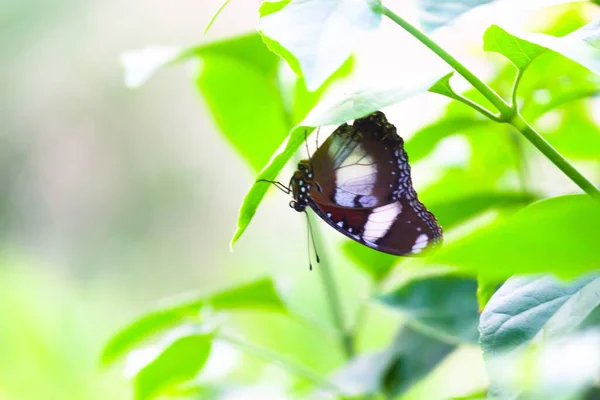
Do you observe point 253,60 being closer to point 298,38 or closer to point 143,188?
point 298,38

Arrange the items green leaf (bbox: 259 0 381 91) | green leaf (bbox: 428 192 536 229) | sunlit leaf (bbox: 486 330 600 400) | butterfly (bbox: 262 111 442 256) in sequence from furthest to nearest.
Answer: green leaf (bbox: 428 192 536 229), butterfly (bbox: 262 111 442 256), green leaf (bbox: 259 0 381 91), sunlit leaf (bbox: 486 330 600 400)

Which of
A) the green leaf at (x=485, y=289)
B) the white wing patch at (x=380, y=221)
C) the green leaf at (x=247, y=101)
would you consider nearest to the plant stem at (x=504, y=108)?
the green leaf at (x=485, y=289)

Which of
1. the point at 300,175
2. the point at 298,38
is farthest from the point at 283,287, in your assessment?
the point at 298,38

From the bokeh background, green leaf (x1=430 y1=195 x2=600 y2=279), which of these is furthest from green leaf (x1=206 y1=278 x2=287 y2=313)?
the bokeh background

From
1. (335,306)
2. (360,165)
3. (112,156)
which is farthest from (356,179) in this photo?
(112,156)

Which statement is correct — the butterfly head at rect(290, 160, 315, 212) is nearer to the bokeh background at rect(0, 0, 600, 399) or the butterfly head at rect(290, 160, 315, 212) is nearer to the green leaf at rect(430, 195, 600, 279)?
the green leaf at rect(430, 195, 600, 279)

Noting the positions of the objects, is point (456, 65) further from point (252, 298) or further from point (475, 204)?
point (252, 298)

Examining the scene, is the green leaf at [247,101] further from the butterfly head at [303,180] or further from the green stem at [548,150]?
the green stem at [548,150]
